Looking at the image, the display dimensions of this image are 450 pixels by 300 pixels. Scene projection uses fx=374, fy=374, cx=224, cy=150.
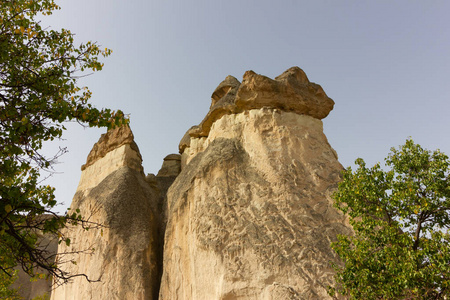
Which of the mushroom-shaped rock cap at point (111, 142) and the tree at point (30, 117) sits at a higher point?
the mushroom-shaped rock cap at point (111, 142)

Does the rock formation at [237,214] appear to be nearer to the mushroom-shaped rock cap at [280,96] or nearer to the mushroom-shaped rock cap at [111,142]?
the mushroom-shaped rock cap at [280,96]

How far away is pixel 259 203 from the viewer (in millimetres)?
13125

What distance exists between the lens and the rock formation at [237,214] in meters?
11.6

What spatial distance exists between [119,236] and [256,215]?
6.12 metres

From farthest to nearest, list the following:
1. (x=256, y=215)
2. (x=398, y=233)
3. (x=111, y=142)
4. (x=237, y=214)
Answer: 1. (x=111, y=142)
2. (x=237, y=214)
3. (x=256, y=215)
4. (x=398, y=233)

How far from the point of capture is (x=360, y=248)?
30.7 ft

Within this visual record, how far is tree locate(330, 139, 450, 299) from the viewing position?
814 cm

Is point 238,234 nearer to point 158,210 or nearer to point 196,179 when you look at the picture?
point 196,179

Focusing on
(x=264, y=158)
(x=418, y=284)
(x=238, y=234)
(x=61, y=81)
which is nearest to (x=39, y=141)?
(x=61, y=81)

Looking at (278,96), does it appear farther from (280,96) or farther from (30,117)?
(30,117)

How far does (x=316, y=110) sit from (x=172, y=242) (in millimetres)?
8185

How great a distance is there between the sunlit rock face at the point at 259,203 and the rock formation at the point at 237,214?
0.04m

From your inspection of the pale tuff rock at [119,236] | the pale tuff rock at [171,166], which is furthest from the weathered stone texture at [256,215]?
the pale tuff rock at [171,166]

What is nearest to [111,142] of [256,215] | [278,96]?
[278,96]
